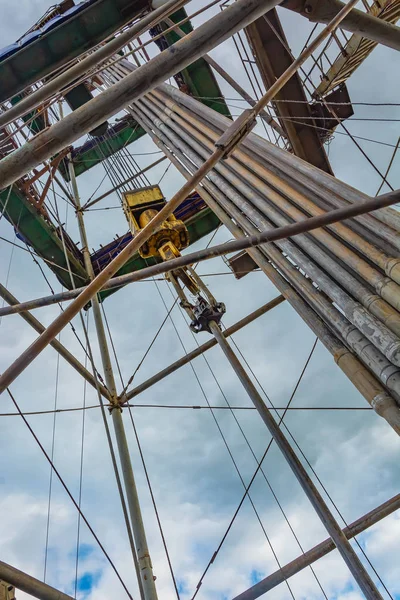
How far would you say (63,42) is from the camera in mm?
10227

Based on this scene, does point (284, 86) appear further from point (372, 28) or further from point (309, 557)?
point (309, 557)

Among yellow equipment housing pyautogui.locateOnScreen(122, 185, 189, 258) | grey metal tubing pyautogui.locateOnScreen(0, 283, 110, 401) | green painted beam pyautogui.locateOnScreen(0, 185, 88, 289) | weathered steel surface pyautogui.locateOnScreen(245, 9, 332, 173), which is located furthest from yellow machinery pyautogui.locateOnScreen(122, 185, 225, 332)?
weathered steel surface pyautogui.locateOnScreen(245, 9, 332, 173)

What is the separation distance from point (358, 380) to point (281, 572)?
4656mm

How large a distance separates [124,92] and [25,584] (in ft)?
12.1

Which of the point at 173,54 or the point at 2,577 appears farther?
the point at 2,577

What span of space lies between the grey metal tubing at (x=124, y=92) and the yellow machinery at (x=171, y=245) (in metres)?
4.68

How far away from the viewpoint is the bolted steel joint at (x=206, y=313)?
727 centimetres

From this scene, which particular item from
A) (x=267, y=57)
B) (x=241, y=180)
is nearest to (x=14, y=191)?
(x=267, y=57)

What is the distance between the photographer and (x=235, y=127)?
9.67ft

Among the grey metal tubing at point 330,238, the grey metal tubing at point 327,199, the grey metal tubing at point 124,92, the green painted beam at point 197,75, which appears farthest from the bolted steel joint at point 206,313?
the green painted beam at point 197,75

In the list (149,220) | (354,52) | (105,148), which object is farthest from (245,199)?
(105,148)

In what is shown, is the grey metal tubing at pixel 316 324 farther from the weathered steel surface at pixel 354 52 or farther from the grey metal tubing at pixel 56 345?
the weathered steel surface at pixel 354 52

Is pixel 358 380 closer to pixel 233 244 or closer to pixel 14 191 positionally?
pixel 233 244

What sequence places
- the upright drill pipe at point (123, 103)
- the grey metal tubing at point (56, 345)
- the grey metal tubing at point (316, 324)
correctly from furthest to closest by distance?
the grey metal tubing at point (56, 345), the grey metal tubing at point (316, 324), the upright drill pipe at point (123, 103)
